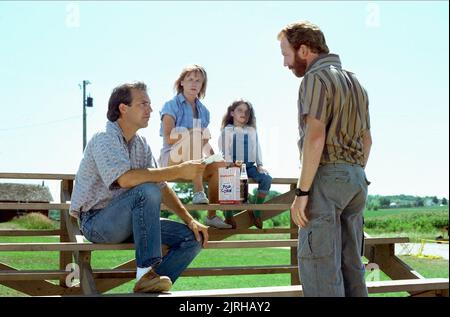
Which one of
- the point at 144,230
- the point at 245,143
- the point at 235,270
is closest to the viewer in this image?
the point at 144,230

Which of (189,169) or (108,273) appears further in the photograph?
(108,273)

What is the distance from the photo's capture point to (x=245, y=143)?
16.2ft

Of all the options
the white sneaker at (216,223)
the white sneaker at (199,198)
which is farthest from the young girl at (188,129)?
the white sneaker at (199,198)

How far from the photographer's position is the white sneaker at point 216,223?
15.0ft

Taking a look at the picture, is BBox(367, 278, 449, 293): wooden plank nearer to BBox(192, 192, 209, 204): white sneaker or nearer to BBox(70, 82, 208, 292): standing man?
BBox(70, 82, 208, 292): standing man

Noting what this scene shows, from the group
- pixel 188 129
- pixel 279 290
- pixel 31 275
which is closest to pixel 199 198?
pixel 188 129

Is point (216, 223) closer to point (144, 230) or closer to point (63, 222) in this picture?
point (63, 222)

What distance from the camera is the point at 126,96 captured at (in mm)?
3215

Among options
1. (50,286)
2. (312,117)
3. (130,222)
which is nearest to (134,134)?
(130,222)

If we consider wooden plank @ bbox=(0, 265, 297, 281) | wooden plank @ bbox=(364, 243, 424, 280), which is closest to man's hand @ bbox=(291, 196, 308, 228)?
wooden plank @ bbox=(0, 265, 297, 281)

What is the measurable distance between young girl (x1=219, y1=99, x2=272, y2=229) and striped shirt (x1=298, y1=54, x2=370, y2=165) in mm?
2338

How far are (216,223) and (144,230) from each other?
1684 millimetres

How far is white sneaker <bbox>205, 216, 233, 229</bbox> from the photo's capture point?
15.0 ft

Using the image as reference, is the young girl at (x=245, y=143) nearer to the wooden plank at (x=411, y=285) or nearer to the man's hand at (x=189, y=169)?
the wooden plank at (x=411, y=285)
